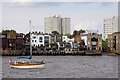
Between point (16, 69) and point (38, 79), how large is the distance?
19778mm

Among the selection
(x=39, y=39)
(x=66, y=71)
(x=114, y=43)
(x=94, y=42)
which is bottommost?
(x=66, y=71)

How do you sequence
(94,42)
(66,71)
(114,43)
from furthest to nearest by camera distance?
(94,42), (114,43), (66,71)

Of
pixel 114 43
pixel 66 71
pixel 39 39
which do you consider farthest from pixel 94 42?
pixel 66 71

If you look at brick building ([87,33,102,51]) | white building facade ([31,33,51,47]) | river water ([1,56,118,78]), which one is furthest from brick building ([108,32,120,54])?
river water ([1,56,118,78])

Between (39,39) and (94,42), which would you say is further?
(39,39)

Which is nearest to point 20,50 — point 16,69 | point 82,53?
point 82,53

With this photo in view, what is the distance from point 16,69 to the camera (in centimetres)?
6419

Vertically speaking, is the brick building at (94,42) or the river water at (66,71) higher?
the brick building at (94,42)

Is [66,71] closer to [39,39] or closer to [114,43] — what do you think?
[114,43]

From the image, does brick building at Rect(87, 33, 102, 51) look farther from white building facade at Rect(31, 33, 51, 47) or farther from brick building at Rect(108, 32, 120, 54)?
white building facade at Rect(31, 33, 51, 47)

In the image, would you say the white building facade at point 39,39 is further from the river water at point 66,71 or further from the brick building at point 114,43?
the river water at point 66,71

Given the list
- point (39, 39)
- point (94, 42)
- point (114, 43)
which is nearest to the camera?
point (114, 43)

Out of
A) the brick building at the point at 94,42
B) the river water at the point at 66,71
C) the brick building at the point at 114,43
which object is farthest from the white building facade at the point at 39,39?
the river water at the point at 66,71

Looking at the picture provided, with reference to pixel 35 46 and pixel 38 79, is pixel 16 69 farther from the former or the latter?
pixel 35 46
